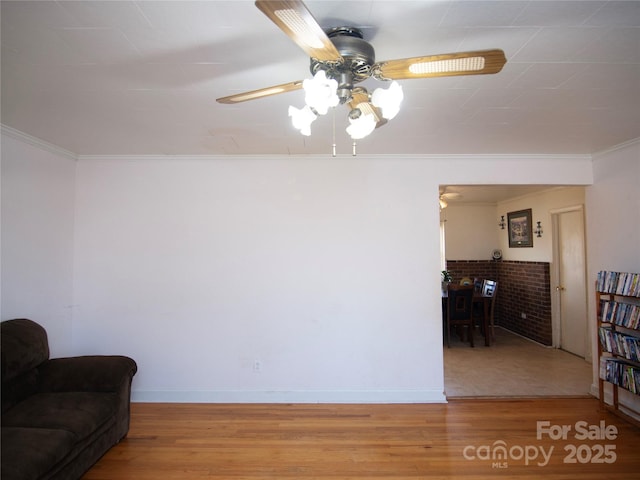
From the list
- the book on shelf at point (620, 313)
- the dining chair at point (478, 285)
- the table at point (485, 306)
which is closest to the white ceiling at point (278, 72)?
the book on shelf at point (620, 313)

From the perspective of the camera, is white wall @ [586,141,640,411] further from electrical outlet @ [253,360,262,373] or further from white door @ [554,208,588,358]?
electrical outlet @ [253,360,262,373]

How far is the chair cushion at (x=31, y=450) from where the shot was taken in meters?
1.58

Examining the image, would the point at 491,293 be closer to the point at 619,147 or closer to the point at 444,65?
the point at 619,147

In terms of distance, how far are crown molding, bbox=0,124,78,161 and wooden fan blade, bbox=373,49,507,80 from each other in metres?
2.83

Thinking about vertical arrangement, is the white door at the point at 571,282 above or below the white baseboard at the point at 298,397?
above

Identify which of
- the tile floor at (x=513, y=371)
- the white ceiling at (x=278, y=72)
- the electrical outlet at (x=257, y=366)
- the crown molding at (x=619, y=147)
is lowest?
the tile floor at (x=513, y=371)

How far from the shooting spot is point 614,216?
2955 millimetres

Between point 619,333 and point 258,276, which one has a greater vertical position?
point 258,276

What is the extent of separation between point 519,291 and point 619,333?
2706 mm

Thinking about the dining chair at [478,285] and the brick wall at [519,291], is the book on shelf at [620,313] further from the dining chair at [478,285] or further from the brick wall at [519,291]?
the dining chair at [478,285]

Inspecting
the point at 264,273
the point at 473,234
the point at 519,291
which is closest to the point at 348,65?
the point at 264,273

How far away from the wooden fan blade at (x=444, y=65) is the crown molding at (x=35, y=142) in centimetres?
283

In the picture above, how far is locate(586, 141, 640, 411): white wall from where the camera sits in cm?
278

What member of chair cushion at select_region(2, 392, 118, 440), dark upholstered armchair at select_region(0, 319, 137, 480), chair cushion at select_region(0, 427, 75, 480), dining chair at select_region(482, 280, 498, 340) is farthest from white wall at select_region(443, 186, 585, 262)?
chair cushion at select_region(0, 427, 75, 480)
